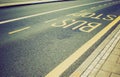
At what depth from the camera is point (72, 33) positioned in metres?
8.03

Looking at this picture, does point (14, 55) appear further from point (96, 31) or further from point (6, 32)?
point (96, 31)

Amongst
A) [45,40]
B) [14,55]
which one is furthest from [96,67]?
[45,40]

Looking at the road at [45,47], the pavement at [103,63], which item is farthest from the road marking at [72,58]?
the pavement at [103,63]

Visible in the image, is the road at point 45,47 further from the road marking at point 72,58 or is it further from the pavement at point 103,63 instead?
the pavement at point 103,63

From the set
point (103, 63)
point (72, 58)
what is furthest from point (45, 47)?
point (103, 63)

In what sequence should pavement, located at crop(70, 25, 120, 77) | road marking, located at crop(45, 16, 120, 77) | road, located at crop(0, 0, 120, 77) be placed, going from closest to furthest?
pavement, located at crop(70, 25, 120, 77) → road marking, located at crop(45, 16, 120, 77) → road, located at crop(0, 0, 120, 77)

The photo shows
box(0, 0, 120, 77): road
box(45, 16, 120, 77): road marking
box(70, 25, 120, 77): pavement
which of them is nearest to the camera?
box(70, 25, 120, 77): pavement

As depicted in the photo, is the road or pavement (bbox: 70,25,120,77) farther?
the road

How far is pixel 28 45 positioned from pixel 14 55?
95 centimetres

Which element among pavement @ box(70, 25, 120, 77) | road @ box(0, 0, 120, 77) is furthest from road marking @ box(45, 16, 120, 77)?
pavement @ box(70, 25, 120, 77)

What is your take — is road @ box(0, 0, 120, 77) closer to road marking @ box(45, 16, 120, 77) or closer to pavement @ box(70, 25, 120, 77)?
road marking @ box(45, 16, 120, 77)

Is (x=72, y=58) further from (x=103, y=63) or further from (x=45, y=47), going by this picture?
(x=45, y=47)

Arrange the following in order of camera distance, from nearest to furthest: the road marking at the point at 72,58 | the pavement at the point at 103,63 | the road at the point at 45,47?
the pavement at the point at 103,63, the road marking at the point at 72,58, the road at the point at 45,47

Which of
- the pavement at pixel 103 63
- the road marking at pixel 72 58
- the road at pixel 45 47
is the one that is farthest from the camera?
the road at pixel 45 47
